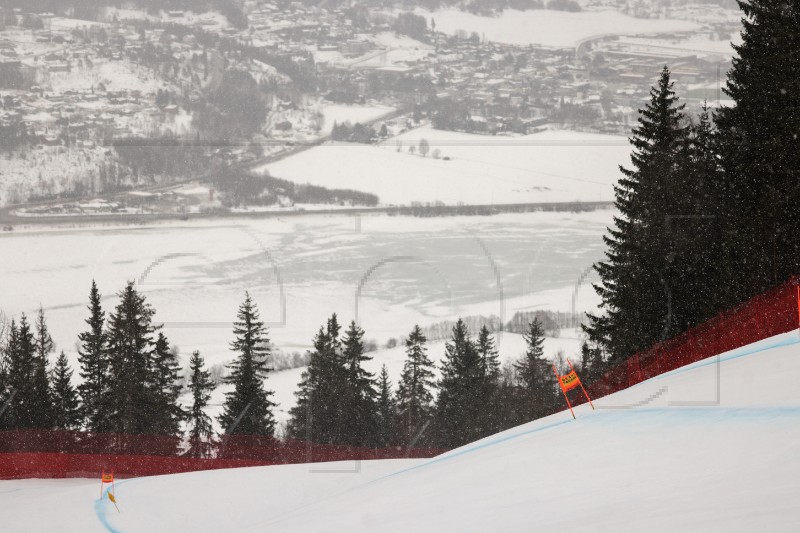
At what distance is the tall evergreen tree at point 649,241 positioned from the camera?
16.2m

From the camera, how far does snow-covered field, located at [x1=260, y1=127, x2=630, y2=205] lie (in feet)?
425

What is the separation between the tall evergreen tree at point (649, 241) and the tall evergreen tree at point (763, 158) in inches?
41.4

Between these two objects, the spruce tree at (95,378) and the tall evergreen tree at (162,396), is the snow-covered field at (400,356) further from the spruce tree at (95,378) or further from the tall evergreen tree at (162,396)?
the tall evergreen tree at (162,396)

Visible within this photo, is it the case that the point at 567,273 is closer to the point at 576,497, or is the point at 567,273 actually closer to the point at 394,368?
the point at 394,368

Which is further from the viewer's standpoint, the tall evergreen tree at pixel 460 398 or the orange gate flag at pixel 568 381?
the tall evergreen tree at pixel 460 398

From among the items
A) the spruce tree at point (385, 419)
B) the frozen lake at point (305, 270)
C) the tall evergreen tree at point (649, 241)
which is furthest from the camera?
the frozen lake at point (305, 270)

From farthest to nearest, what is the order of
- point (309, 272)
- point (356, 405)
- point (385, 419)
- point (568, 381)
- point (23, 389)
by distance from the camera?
point (309, 272), point (385, 419), point (356, 405), point (23, 389), point (568, 381)

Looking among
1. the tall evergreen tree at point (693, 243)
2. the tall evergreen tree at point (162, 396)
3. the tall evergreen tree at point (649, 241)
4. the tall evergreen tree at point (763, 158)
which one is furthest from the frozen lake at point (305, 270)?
the tall evergreen tree at point (763, 158)

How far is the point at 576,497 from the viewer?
18.1 feet

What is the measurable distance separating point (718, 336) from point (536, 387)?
65.3 ft

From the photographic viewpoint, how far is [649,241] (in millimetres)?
16312

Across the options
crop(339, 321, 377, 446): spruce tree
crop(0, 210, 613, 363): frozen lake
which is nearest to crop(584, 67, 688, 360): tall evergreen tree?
crop(339, 321, 377, 446): spruce tree

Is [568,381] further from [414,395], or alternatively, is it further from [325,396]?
[414,395]

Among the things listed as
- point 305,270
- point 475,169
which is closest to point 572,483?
point 305,270
